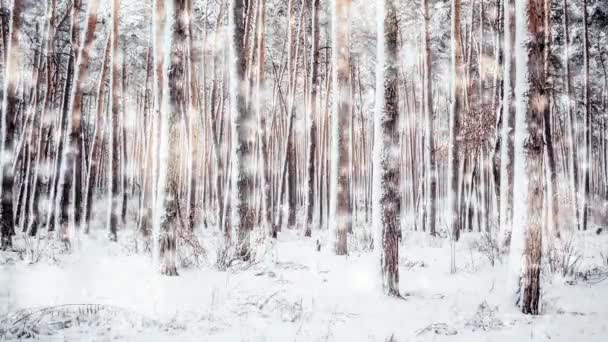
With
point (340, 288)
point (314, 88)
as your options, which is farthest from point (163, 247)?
point (314, 88)

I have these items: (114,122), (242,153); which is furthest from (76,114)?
(242,153)

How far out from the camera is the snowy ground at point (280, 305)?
3796 millimetres

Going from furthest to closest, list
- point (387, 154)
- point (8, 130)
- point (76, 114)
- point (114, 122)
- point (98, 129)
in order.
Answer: point (98, 129) < point (114, 122) < point (76, 114) < point (8, 130) < point (387, 154)

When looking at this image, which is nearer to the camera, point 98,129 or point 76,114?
point 76,114

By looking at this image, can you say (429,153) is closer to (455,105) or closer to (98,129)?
(455,105)

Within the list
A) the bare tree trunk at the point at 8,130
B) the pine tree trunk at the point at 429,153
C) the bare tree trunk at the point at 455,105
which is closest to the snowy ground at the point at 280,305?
the bare tree trunk at the point at 8,130

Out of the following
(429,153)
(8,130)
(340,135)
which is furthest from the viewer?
(429,153)

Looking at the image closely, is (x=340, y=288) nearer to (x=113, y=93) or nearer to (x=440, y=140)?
(x=113, y=93)

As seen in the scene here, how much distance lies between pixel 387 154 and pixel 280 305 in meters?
2.26

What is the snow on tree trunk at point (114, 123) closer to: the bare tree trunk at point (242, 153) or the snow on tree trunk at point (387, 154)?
the bare tree trunk at point (242, 153)

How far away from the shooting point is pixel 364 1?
17.9m

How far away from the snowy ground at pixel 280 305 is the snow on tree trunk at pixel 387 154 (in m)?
0.41

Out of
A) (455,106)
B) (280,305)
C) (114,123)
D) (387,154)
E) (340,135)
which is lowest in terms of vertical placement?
(280,305)

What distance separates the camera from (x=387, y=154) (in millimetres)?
5148
